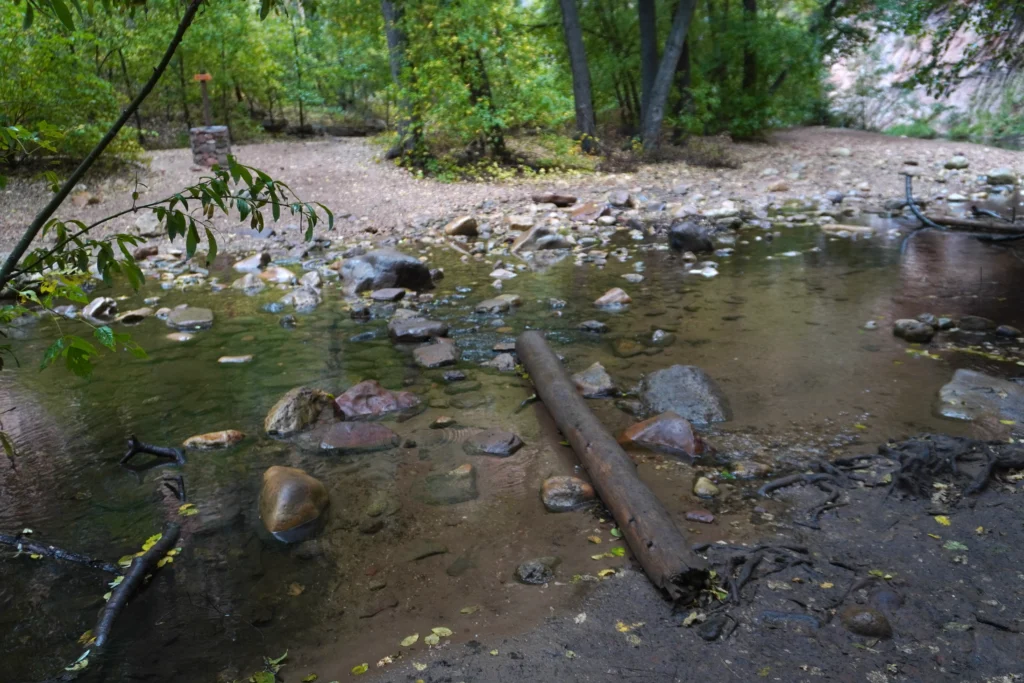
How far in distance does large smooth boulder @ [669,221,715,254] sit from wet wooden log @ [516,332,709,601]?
4973mm

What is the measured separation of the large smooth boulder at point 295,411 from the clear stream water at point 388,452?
122 millimetres

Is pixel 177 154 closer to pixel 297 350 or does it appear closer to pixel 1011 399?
pixel 297 350

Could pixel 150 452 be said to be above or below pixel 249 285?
below

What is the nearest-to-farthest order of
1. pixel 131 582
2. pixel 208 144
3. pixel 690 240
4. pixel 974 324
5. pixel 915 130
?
pixel 131 582, pixel 974 324, pixel 690 240, pixel 208 144, pixel 915 130

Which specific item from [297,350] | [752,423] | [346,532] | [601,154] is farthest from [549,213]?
[346,532]

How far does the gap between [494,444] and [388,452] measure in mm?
671

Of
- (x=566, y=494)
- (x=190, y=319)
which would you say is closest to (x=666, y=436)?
(x=566, y=494)

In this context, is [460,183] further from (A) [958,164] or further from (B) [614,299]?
(A) [958,164]

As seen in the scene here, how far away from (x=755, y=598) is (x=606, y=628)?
2.06 feet

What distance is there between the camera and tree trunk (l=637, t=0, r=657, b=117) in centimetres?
1548

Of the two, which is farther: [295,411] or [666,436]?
[295,411]

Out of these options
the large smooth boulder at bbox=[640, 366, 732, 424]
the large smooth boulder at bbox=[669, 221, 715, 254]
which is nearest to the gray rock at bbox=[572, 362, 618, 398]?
the large smooth boulder at bbox=[640, 366, 732, 424]

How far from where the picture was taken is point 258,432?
15.9 feet

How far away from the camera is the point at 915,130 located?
1869 cm
